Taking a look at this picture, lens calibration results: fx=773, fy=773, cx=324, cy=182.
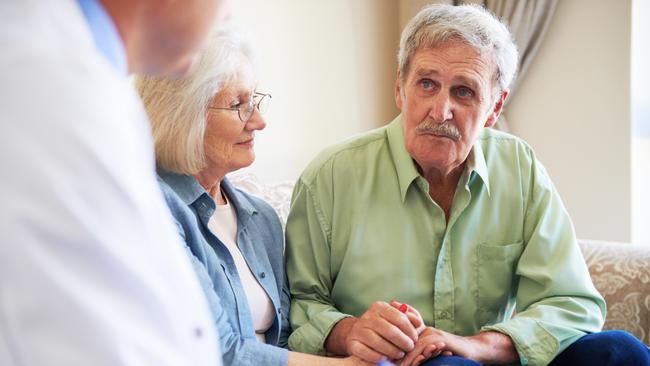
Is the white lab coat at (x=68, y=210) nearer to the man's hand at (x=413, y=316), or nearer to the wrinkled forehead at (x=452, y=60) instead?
the man's hand at (x=413, y=316)

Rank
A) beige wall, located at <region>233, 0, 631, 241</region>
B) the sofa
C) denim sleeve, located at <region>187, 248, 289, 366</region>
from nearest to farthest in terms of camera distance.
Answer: denim sleeve, located at <region>187, 248, 289, 366</region>, the sofa, beige wall, located at <region>233, 0, 631, 241</region>

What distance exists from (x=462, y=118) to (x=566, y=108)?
6.66 feet

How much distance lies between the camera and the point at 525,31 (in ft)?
12.0

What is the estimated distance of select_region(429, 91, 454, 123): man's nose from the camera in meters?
1.83

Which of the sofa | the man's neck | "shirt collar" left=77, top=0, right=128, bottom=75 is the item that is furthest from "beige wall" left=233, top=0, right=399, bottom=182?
"shirt collar" left=77, top=0, right=128, bottom=75

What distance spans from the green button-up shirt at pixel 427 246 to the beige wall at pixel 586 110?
1.80m

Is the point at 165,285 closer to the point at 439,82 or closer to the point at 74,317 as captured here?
the point at 74,317

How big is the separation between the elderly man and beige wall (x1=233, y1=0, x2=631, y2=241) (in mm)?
1286

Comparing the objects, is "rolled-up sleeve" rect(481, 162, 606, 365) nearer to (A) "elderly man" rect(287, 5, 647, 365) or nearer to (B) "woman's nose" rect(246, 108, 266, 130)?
(A) "elderly man" rect(287, 5, 647, 365)

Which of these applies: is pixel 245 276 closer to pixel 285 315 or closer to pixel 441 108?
pixel 285 315

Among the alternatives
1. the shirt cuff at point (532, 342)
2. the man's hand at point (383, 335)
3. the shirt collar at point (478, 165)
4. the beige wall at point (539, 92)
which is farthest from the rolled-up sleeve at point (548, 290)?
the beige wall at point (539, 92)

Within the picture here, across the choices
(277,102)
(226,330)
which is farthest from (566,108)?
(226,330)

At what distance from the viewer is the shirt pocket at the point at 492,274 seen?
6.26ft

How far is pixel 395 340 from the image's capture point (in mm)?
1622
